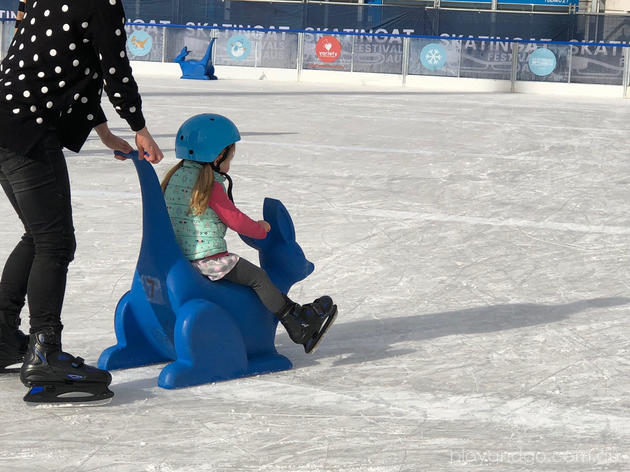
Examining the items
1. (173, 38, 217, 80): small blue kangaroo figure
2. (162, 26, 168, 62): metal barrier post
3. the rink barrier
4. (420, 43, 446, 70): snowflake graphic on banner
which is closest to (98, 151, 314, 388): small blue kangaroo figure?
(173, 38, 217, 80): small blue kangaroo figure

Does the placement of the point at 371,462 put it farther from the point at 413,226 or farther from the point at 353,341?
the point at 413,226

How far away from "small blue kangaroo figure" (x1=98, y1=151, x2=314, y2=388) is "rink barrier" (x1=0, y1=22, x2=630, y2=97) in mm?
19464

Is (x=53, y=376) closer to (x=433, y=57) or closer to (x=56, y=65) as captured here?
(x=56, y=65)

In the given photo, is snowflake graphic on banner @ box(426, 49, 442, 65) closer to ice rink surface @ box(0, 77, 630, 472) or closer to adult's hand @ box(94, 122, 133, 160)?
ice rink surface @ box(0, 77, 630, 472)

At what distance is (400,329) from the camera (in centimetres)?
441

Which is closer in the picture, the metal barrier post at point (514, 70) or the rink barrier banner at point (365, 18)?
the metal barrier post at point (514, 70)

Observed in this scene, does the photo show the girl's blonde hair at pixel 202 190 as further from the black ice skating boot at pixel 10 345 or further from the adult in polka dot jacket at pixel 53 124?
the black ice skating boot at pixel 10 345

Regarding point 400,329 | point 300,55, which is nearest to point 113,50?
point 400,329

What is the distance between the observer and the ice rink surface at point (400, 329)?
302cm

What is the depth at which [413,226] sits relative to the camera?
6660 millimetres

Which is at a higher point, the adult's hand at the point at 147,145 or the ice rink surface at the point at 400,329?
the adult's hand at the point at 147,145

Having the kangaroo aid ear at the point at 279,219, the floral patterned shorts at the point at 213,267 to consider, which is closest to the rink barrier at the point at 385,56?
the kangaroo aid ear at the point at 279,219

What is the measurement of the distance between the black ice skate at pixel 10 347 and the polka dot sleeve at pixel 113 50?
90 cm

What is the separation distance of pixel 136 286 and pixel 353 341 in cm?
98
